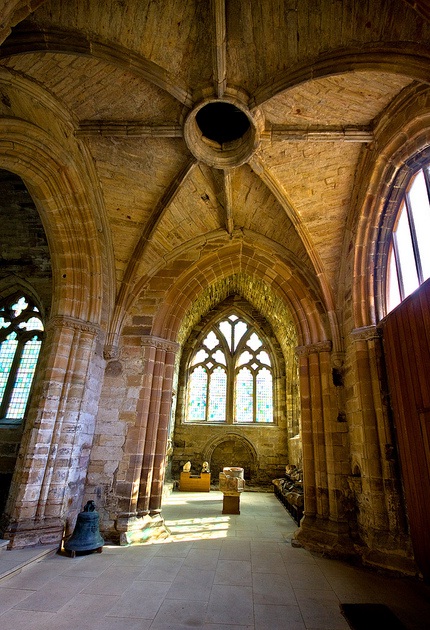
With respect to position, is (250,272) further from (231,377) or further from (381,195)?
(231,377)

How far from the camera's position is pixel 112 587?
3.55 meters

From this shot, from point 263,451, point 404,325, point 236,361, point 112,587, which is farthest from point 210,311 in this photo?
point 112,587

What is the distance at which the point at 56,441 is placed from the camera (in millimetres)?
5020

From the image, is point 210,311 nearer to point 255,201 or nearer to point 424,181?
point 255,201

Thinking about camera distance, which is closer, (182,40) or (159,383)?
(182,40)

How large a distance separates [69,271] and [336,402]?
557cm

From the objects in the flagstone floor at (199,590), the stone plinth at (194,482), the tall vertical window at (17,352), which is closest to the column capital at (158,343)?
the tall vertical window at (17,352)

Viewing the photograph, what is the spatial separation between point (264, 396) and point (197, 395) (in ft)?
8.75

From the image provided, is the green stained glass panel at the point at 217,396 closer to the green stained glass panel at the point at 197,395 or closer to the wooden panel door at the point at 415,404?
the green stained glass panel at the point at 197,395

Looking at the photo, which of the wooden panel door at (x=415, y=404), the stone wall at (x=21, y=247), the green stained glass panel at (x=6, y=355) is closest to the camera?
the wooden panel door at (x=415, y=404)

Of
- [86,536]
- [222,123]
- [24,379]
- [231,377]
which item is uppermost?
[222,123]

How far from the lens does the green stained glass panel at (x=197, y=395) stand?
41.3 feet

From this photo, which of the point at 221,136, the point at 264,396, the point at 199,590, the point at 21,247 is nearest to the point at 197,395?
the point at 264,396

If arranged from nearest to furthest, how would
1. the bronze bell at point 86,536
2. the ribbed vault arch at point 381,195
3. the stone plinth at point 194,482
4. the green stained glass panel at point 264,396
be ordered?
the ribbed vault arch at point 381,195 → the bronze bell at point 86,536 → the stone plinth at point 194,482 → the green stained glass panel at point 264,396
